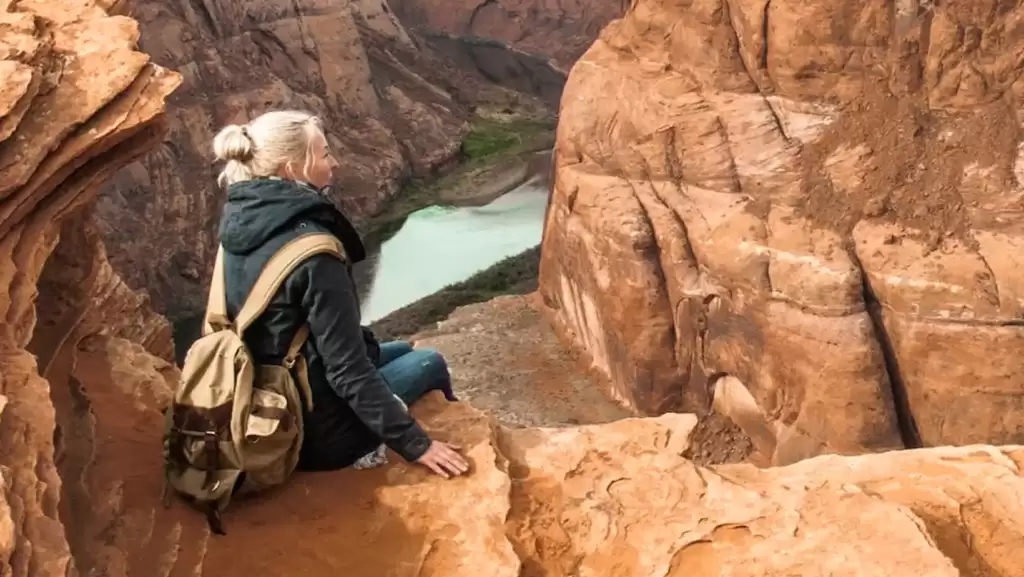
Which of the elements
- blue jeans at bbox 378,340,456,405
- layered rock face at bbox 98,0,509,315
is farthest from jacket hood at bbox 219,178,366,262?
layered rock face at bbox 98,0,509,315

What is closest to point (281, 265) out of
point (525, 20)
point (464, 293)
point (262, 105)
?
point (464, 293)

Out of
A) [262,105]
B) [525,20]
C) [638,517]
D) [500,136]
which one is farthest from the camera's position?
[525,20]

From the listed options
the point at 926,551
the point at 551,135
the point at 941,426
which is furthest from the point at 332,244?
the point at 551,135

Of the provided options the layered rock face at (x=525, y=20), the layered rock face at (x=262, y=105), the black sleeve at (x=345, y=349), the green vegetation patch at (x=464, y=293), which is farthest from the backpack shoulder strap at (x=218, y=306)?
the layered rock face at (x=525, y=20)

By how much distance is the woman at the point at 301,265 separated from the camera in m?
3.48

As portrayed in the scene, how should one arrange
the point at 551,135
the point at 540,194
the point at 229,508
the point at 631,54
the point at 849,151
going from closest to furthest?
the point at 229,508 → the point at 849,151 → the point at 631,54 → the point at 540,194 → the point at 551,135

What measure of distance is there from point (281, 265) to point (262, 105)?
19.5 meters

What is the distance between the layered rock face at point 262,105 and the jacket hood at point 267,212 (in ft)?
49.0

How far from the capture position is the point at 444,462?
3.88m

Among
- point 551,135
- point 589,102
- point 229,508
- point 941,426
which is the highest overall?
point 229,508

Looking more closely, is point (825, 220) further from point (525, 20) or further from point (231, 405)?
point (525, 20)

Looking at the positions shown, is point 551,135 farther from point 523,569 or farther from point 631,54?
point 523,569

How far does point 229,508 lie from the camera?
3.76 metres

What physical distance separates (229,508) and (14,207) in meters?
1.40
